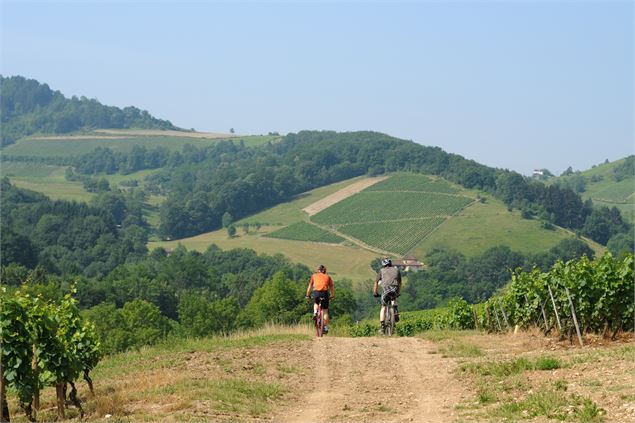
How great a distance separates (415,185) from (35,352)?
175 meters

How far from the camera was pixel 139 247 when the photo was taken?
15525 centimetres

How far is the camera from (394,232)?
15600 centimetres

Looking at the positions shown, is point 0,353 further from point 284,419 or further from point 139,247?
point 139,247

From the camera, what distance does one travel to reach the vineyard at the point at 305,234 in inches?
6088

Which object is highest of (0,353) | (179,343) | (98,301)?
(0,353)

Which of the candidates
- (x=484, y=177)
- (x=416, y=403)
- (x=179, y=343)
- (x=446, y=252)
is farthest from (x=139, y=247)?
(x=416, y=403)

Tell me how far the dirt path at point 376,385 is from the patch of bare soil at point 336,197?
153931 mm

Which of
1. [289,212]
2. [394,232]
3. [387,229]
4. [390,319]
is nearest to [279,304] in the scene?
[390,319]

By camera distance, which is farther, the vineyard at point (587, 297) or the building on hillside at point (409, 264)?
the building on hillside at point (409, 264)

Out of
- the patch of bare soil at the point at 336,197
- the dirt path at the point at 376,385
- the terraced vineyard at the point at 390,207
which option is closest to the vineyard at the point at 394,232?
the terraced vineyard at the point at 390,207

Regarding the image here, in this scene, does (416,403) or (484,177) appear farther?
(484,177)

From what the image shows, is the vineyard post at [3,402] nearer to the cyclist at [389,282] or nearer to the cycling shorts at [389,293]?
the cyclist at [389,282]

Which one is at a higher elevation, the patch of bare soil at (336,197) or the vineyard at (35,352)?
the vineyard at (35,352)

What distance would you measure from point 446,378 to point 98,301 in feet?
290
